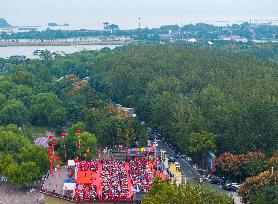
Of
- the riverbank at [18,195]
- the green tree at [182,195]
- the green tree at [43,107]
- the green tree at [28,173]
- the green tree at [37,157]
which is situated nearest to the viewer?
the green tree at [182,195]

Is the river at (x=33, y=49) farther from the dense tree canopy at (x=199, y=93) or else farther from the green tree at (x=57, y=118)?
the green tree at (x=57, y=118)

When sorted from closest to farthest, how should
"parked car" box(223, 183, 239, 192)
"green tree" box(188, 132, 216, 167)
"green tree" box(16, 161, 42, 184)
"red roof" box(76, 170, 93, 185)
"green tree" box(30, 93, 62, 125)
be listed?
"red roof" box(76, 170, 93, 185) < "green tree" box(16, 161, 42, 184) < "parked car" box(223, 183, 239, 192) < "green tree" box(188, 132, 216, 167) < "green tree" box(30, 93, 62, 125)

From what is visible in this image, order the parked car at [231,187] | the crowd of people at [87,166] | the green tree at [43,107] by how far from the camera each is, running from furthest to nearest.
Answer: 1. the green tree at [43,107]
2. the parked car at [231,187]
3. the crowd of people at [87,166]

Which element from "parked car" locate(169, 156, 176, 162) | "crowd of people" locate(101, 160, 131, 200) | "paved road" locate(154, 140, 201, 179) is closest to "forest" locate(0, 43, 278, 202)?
"paved road" locate(154, 140, 201, 179)

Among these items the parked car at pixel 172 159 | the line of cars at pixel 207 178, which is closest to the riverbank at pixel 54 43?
the line of cars at pixel 207 178

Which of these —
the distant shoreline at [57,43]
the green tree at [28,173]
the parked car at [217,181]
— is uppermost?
the distant shoreline at [57,43]

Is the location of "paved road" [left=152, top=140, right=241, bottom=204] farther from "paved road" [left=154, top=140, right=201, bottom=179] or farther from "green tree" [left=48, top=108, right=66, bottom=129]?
"green tree" [left=48, top=108, right=66, bottom=129]

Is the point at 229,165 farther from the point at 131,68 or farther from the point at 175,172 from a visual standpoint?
the point at 131,68

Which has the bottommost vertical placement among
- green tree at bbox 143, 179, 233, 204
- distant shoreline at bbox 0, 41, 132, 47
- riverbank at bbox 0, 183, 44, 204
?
riverbank at bbox 0, 183, 44, 204
